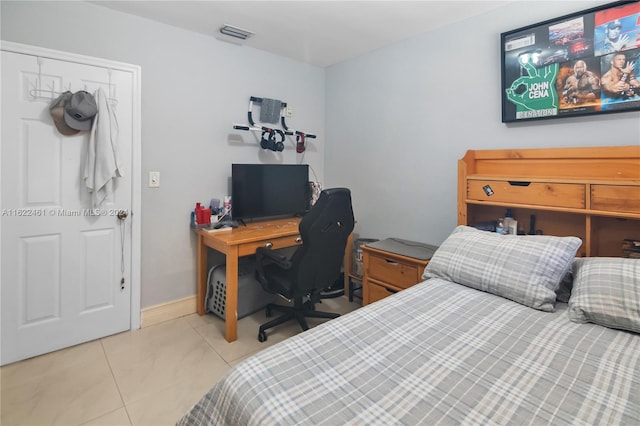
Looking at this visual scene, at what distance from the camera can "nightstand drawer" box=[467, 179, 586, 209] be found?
1748mm

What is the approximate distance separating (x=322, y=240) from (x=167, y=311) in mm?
1468

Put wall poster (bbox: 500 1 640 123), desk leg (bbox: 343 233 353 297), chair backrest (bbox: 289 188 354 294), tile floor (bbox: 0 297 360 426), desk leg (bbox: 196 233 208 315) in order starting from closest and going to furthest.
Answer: tile floor (bbox: 0 297 360 426), wall poster (bbox: 500 1 640 123), chair backrest (bbox: 289 188 354 294), desk leg (bbox: 196 233 208 315), desk leg (bbox: 343 233 353 297)

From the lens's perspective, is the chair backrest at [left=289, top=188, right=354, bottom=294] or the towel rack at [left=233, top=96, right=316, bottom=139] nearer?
the chair backrest at [left=289, top=188, right=354, bottom=294]

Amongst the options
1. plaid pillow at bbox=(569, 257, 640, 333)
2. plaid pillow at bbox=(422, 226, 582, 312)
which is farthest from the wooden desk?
plaid pillow at bbox=(569, 257, 640, 333)

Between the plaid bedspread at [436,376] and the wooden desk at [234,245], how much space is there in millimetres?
1244

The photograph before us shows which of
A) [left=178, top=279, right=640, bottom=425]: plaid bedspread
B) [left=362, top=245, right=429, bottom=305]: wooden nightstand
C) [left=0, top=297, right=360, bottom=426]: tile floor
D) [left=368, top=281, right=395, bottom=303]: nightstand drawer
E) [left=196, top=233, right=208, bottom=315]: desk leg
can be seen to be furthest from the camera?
[left=196, top=233, right=208, bottom=315]: desk leg

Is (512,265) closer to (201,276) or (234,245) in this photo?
(234,245)

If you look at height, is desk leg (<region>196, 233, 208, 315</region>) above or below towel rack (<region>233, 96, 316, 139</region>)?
below

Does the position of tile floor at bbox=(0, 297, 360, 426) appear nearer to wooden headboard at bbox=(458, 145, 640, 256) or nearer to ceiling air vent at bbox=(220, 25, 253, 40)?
wooden headboard at bbox=(458, 145, 640, 256)

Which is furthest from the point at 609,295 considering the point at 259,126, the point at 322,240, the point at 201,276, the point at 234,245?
the point at 259,126

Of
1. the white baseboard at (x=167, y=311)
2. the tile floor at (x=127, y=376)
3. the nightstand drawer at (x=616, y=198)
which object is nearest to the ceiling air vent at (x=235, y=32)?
the white baseboard at (x=167, y=311)

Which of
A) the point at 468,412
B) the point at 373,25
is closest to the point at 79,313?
the point at 468,412

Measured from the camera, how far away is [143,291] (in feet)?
8.43

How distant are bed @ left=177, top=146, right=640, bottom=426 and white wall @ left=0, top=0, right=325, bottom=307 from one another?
1866 millimetres
